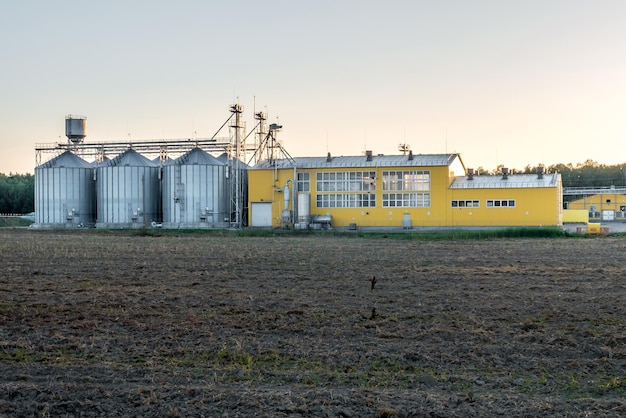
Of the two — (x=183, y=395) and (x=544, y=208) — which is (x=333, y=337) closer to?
(x=183, y=395)

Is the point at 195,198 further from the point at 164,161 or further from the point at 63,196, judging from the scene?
the point at 63,196

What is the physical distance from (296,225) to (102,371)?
158ft

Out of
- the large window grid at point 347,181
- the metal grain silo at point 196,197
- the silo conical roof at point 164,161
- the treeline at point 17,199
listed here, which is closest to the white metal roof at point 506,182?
the large window grid at point 347,181

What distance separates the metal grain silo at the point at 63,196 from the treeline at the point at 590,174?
245 feet

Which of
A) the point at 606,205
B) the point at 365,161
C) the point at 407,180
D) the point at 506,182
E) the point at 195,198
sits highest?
the point at 365,161

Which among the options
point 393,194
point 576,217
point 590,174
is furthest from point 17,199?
point 590,174

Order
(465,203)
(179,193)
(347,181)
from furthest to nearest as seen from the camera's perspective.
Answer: (179,193)
(347,181)
(465,203)

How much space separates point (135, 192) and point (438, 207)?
96.2ft

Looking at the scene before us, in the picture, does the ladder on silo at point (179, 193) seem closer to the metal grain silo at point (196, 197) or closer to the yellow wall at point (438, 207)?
the metal grain silo at point (196, 197)

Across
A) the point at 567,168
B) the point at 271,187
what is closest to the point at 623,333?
the point at 271,187

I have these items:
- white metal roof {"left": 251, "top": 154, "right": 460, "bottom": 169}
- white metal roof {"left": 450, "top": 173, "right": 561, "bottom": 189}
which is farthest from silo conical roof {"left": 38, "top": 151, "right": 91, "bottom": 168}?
white metal roof {"left": 450, "top": 173, "right": 561, "bottom": 189}

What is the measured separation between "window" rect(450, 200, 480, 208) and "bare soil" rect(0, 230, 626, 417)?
114 feet

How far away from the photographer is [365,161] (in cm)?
6050

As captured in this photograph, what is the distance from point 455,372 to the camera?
916 centimetres
